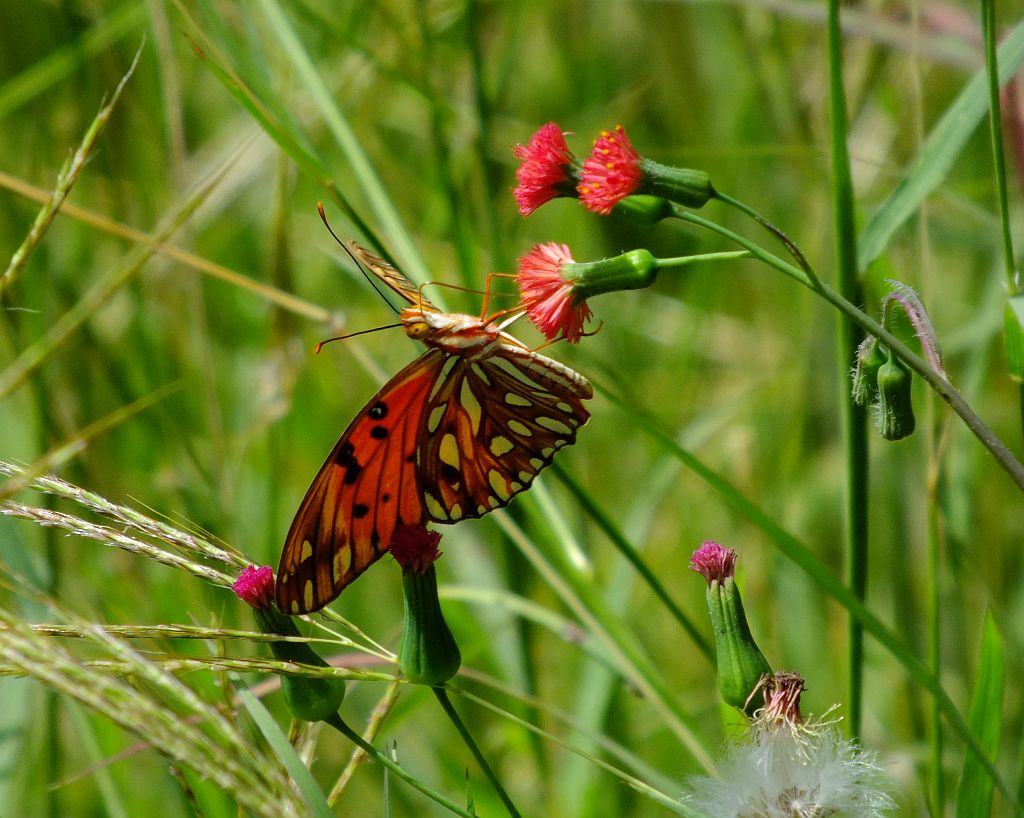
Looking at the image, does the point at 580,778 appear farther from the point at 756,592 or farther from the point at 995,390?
the point at 995,390

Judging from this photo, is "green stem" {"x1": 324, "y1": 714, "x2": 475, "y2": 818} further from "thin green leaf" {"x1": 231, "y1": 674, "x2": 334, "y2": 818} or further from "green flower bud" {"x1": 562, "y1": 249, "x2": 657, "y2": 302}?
"green flower bud" {"x1": 562, "y1": 249, "x2": 657, "y2": 302}

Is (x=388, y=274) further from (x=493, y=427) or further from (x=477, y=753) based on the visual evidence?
(x=477, y=753)

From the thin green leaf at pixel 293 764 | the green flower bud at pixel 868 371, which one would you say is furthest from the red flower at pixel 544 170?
the thin green leaf at pixel 293 764

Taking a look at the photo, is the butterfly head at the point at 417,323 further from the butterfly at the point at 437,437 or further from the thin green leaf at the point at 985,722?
the thin green leaf at the point at 985,722

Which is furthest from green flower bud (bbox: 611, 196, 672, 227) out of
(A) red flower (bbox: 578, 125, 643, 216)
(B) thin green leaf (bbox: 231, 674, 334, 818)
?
(B) thin green leaf (bbox: 231, 674, 334, 818)

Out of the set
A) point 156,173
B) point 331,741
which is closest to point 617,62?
point 156,173

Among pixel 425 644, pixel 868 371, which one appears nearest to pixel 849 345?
pixel 868 371
